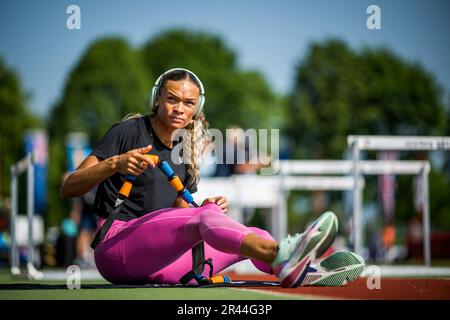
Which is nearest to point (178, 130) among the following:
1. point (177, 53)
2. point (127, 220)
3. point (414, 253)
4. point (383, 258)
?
point (127, 220)

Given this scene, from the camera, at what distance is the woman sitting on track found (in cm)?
487

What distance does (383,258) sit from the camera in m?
29.8

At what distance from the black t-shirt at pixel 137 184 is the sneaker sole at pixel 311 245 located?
1368 mm

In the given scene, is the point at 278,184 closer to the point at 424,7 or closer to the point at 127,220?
the point at 127,220

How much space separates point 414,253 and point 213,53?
3689 centimetres

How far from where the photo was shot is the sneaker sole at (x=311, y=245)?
15.6 feet

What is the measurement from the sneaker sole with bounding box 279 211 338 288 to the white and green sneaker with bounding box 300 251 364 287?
742 mm

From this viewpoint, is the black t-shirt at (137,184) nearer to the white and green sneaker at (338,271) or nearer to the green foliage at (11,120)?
the white and green sneaker at (338,271)

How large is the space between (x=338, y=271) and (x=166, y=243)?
1.10 meters

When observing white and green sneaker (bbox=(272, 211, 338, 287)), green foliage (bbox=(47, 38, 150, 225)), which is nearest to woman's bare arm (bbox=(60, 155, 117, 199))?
white and green sneaker (bbox=(272, 211, 338, 287))

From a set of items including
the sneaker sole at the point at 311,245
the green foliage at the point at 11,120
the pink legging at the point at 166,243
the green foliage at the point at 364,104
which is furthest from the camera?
the green foliage at the point at 11,120

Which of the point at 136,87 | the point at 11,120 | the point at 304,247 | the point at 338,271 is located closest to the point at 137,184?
the point at 338,271

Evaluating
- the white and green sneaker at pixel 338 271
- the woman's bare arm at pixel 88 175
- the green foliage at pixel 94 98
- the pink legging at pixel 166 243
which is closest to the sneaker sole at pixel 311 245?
the pink legging at pixel 166 243

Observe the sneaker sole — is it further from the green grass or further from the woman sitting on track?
the green grass
